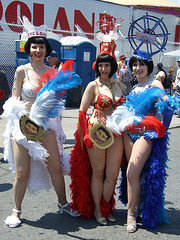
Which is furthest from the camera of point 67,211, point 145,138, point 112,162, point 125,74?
point 125,74

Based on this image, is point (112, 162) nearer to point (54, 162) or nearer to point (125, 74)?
point (54, 162)

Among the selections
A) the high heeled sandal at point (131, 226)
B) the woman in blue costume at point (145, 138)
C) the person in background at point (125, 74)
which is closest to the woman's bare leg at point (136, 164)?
the woman in blue costume at point (145, 138)

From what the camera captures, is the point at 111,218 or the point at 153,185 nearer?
the point at 153,185

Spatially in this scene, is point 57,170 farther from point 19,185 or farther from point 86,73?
point 86,73

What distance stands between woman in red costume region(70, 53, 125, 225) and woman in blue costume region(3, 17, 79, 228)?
0.72 ft

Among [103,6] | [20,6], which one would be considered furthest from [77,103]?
[103,6]

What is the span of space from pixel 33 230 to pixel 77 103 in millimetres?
7877

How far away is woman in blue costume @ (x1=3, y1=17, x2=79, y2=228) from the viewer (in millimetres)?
3062

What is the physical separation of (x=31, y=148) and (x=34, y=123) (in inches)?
9.4

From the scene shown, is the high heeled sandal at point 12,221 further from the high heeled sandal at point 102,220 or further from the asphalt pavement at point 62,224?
the high heeled sandal at point 102,220

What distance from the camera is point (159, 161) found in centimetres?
310

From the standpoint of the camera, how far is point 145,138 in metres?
3.05

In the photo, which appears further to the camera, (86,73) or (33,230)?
(86,73)

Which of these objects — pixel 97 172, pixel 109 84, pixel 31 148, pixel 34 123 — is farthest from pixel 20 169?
pixel 109 84
